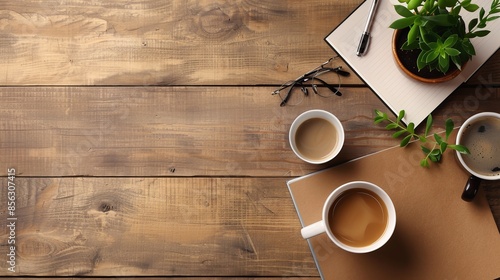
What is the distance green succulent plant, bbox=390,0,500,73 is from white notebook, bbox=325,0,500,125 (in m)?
0.10

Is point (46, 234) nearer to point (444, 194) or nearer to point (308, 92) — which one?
point (308, 92)

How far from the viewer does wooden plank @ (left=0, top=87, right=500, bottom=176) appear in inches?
39.2

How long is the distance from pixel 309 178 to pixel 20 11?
683 millimetres

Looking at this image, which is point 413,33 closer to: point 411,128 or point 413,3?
point 413,3

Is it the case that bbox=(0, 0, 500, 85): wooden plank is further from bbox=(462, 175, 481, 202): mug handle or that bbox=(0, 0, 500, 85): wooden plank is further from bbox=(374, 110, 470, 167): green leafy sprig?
bbox=(462, 175, 481, 202): mug handle

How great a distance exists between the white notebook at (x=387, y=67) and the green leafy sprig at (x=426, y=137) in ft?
0.08

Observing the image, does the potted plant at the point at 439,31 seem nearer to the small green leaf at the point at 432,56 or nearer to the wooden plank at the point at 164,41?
the small green leaf at the point at 432,56

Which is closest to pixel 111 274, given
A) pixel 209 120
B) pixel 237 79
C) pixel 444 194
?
pixel 209 120

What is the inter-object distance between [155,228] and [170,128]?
8.0 inches

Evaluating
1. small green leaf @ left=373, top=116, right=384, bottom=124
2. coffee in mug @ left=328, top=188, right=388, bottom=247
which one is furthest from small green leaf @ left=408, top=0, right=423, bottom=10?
coffee in mug @ left=328, top=188, right=388, bottom=247

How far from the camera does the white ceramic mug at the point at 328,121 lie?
3.15 ft

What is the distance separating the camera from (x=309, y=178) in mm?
983

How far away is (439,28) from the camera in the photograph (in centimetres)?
87

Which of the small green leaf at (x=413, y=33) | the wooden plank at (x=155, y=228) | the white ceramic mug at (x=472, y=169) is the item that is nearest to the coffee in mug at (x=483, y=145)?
the white ceramic mug at (x=472, y=169)
